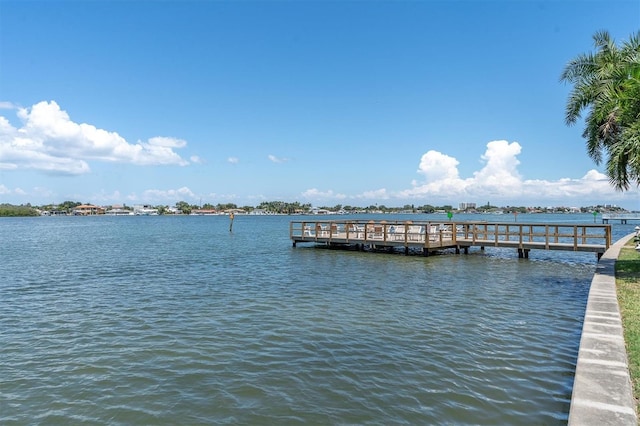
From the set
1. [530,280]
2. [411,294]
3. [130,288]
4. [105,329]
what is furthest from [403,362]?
[130,288]

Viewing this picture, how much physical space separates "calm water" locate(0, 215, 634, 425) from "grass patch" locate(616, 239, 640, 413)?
1053 mm

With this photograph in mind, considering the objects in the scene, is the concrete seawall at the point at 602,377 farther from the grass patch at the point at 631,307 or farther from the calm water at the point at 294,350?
the calm water at the point at 294,350

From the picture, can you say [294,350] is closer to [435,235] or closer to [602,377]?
[602,377]

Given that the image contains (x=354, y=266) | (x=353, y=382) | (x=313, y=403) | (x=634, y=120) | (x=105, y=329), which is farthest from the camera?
(x=354, y=266)

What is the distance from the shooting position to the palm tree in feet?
41.2

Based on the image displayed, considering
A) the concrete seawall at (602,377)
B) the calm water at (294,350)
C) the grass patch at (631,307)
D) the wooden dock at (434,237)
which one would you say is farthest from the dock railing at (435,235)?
the concrete seawall at (602,377)

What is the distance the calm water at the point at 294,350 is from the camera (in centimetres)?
620

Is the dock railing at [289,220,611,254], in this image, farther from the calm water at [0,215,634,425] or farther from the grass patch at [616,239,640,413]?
the calm water at [0,215,634,425]

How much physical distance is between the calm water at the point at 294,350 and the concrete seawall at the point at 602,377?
0.76 m

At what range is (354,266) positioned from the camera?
21.5m

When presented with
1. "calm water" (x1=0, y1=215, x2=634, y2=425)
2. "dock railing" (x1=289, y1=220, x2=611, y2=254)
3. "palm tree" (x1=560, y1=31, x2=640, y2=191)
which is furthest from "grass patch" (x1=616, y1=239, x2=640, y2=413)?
"dock railing" (x1=289, y1=220, x2=611, y2=254)

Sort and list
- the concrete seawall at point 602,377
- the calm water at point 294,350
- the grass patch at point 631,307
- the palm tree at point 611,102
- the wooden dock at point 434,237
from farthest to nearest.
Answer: the wooden dock at point 434,237
the palm tree at point 611,102
the calm water at point 294,350
the grass patch at point 631,307
the concrete seawall at point 602,377

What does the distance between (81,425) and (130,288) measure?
1125 centimetres

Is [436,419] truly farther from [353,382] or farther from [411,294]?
[411,294]
